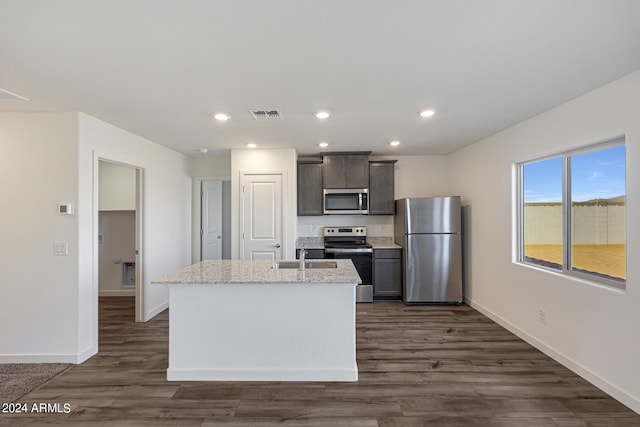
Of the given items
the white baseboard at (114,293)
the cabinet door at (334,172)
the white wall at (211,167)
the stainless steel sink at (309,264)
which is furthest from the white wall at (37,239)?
the cabinet door at (334,172)

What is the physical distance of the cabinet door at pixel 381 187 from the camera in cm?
517

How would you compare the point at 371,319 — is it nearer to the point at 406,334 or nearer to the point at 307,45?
the point at 406,334

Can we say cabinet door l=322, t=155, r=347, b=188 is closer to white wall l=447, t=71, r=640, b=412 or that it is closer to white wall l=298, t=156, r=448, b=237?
white wall l=298, t=156, r=448, b=237

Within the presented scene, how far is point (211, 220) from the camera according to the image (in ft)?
18.8

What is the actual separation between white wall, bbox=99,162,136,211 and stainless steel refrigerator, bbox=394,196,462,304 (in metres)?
4.23

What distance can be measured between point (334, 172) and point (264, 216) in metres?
1.30

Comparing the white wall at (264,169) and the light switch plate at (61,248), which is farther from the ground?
the white wall at (264,169)

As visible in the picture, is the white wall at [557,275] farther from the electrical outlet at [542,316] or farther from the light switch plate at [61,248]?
the light switch plate at [61,248]

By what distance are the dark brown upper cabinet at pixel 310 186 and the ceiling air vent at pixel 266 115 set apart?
187 centimetres

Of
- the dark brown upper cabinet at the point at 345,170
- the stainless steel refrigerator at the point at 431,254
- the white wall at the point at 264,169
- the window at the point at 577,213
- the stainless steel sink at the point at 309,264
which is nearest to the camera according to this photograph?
the window at the point at 577,213

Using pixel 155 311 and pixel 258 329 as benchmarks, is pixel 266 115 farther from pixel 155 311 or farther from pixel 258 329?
pixel 155 311

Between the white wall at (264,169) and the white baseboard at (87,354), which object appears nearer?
the white baseboard at (87,354)

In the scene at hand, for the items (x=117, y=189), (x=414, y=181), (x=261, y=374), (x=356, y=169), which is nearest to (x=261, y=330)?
(x=261, y=374)

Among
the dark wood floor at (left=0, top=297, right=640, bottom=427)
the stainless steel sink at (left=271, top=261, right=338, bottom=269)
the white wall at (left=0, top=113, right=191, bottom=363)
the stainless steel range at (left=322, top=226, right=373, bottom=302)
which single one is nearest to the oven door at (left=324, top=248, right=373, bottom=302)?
the stainless steel range at (left=322, top=226, right=373, bottom=302)
